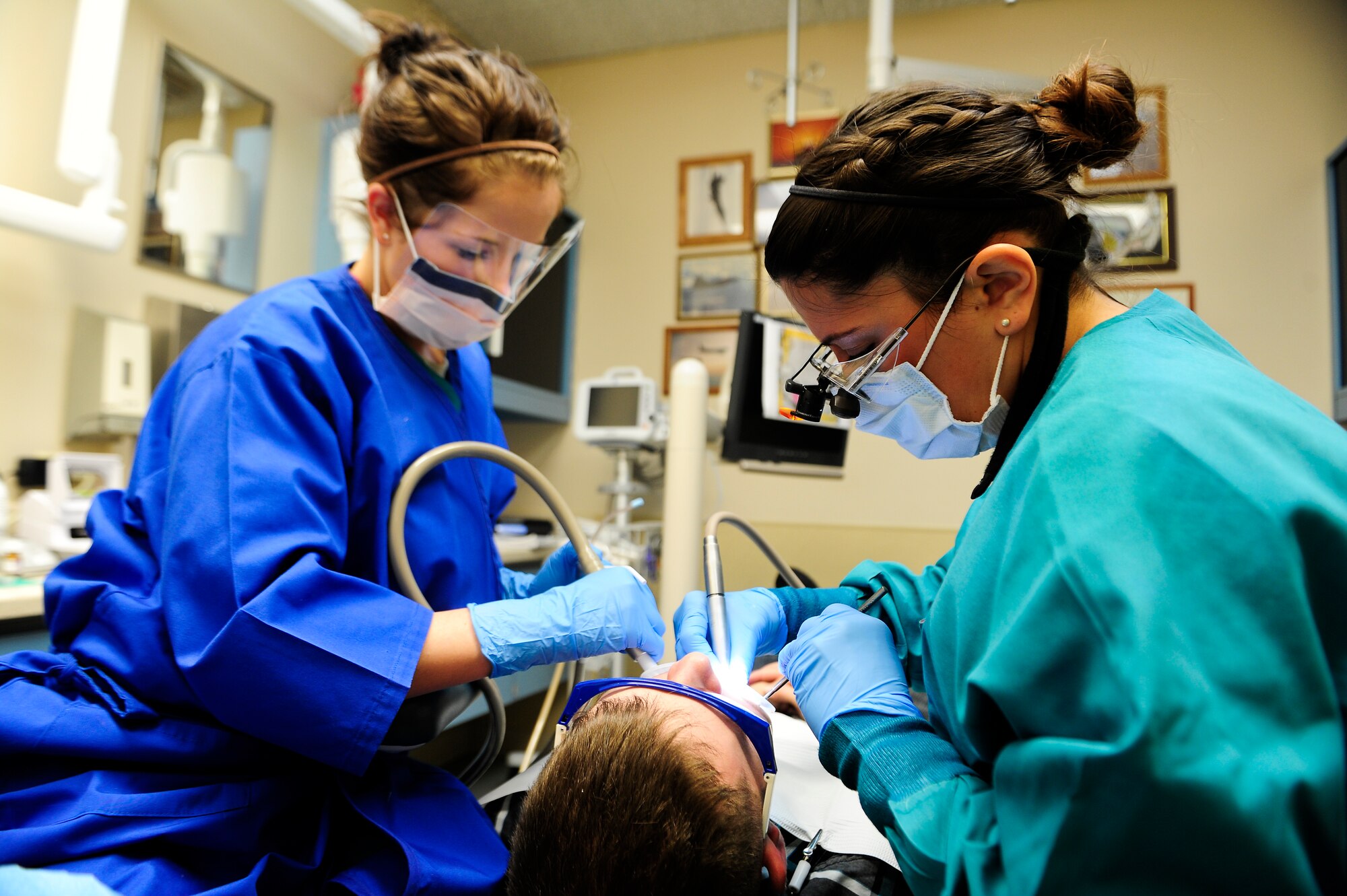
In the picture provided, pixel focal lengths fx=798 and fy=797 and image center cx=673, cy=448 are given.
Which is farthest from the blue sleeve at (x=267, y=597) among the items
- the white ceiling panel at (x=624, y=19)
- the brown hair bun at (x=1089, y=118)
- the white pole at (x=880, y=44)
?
the white ceiling panel at (x=624, y=19)

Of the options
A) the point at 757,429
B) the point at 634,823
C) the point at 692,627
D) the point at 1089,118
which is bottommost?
the point at 634,823

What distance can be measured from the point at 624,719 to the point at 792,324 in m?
1.72

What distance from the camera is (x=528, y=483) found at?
1231 millimetres

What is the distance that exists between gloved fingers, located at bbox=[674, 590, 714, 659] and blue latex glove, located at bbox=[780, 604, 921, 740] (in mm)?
169

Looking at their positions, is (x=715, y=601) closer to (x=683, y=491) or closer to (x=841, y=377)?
(x=841, y=377)

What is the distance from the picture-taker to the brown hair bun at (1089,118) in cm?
87

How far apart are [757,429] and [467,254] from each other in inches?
54.0

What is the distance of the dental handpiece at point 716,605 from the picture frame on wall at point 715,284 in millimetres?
2140

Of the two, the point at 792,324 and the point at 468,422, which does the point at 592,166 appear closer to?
the point at 792,324

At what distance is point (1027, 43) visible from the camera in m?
3.07

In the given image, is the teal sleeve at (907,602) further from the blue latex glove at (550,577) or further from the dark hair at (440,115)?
the dark hair at (440,115)

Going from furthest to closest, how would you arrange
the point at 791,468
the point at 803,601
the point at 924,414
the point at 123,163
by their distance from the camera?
the point at 791,468 → the point at 123,163 → the point at 803,601 → the point at 924,414

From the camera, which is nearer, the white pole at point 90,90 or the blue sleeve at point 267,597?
the blue sleeve at point 267,597

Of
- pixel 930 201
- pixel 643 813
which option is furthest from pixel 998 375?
pixel 643 813
